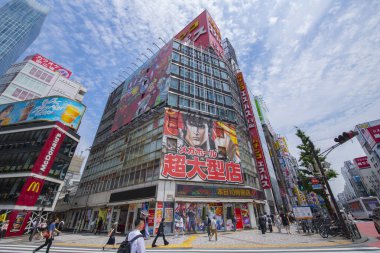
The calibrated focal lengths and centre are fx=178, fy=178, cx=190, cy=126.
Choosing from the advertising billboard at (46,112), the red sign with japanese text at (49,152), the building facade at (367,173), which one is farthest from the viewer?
the building facade at (367,173)

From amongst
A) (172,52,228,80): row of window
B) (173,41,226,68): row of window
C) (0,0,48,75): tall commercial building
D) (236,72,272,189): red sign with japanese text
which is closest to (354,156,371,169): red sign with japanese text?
(236,72,272,189): red sign with japanese text

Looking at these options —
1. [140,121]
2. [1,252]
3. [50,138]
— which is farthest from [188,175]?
[50,138]

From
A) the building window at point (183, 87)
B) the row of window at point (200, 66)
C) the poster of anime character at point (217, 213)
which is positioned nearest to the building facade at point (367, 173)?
the row of window at point (200, 66)

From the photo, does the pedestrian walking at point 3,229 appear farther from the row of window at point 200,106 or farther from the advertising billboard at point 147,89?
the row of window at point 200,106

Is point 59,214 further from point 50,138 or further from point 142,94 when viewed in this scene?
point 142,94

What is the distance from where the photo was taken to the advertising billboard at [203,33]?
1614 inches

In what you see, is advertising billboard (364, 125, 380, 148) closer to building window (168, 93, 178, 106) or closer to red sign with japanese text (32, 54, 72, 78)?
building window (168, 93, 178, 106)

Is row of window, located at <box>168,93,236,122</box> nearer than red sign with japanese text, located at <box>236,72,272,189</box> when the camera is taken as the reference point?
Yes

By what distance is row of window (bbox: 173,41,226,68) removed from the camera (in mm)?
34906

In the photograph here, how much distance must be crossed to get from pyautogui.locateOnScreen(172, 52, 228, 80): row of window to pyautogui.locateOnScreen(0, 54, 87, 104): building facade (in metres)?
50.4

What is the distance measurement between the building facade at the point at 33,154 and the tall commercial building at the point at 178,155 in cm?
641

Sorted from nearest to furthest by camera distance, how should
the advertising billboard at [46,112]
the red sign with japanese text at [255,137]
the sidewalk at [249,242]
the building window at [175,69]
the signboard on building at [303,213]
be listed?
the sidewalk at [249,242] → the signboard on building at [303,213] → the red sign with japanese text at [255,137] → the building window at [175,69] → the advertising billboard at [46,112]

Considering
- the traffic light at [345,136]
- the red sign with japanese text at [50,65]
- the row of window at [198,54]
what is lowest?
A: the traffic light at [345,136]

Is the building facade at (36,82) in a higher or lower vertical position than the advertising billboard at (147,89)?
higher
